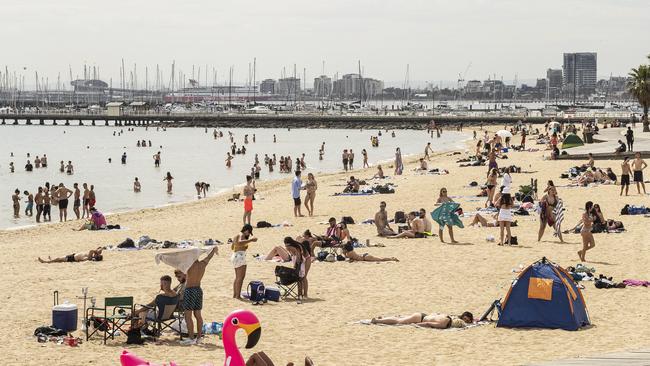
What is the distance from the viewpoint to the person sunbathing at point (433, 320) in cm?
1150

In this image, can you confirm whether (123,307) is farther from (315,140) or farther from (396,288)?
(315,140)

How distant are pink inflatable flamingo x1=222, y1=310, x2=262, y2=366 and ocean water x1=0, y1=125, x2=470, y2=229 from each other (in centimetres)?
2333

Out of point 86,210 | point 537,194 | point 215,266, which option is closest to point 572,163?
point 537,194

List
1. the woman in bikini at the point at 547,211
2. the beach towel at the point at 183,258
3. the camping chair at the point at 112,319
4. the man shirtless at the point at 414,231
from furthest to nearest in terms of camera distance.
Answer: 1. the man shirtless at the point at 414,231
2. the woman in bikini at the point at 547,211
3. the camping chair at the point at 112,319
4. the beach towel at the point at 183,258

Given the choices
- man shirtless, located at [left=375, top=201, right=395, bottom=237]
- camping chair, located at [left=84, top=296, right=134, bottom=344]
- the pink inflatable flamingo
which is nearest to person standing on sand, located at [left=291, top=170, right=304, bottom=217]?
man shirtless, located at [left=375, top=201, right=395, bottom=237]

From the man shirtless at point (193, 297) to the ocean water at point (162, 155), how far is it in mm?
19594

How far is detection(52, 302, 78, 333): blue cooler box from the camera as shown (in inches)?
445

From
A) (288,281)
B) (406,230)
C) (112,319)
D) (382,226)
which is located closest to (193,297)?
(112,319)

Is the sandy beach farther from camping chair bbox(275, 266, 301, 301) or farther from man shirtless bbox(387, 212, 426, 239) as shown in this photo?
man shirtless bbox(387, 212, 426, 239)

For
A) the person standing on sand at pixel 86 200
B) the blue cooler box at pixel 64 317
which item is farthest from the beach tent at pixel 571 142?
the blue cooler box at pixel 64 317

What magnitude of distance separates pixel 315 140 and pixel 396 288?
80.2 metres

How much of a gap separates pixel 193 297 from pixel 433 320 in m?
2.95

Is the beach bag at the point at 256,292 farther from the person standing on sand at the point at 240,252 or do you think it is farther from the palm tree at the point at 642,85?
the palm tree at the point at 642,85

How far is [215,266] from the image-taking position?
53.8 ft
